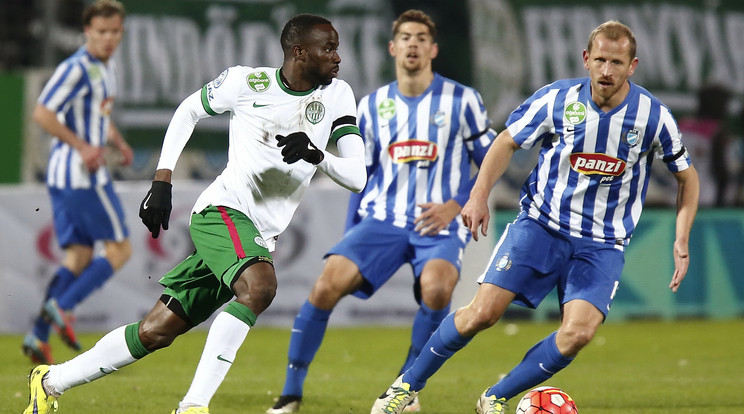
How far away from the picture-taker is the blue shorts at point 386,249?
6094 mm

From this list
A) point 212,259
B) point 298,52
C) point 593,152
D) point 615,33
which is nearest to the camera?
point 212,259

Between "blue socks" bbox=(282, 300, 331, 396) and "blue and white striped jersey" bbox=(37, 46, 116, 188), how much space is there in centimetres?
300

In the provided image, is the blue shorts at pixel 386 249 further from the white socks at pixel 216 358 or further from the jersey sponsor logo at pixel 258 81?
the white socks at pixel 216 358

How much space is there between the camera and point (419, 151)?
6434 mm

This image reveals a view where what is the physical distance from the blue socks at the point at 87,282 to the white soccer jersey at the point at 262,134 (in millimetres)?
3542

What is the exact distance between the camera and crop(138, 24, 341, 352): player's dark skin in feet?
14.9

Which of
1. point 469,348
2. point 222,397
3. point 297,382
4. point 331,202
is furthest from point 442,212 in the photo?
point 331,202

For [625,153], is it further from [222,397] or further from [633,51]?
[222,397]

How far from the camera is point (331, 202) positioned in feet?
34.1

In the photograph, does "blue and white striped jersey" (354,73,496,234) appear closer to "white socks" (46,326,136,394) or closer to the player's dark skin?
the player's dark skin

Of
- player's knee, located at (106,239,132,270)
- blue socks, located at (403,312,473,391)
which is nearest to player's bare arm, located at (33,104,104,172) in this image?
player's knee, located at (106,239,132,270)

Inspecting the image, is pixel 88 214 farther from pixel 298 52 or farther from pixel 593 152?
pixel 593 152

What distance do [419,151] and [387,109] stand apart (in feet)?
1.14

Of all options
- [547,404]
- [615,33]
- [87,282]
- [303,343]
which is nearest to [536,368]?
[547,404]
